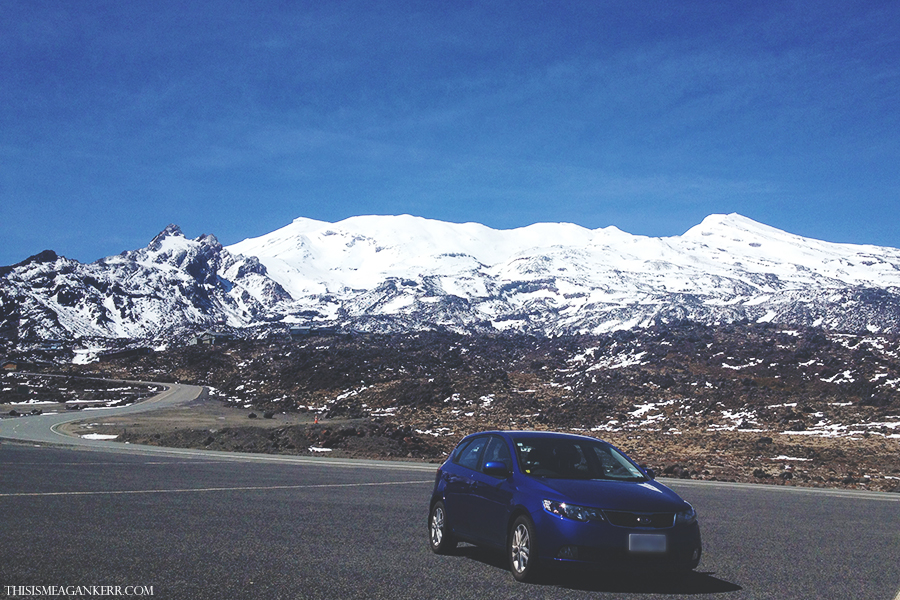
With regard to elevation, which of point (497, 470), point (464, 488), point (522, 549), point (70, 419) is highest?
point (497, 470)

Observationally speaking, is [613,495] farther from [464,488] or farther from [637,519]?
[464,488]

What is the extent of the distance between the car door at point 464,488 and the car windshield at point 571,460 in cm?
81

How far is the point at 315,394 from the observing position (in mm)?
73125

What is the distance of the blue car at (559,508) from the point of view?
7938 mm

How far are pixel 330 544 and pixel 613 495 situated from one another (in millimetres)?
4126

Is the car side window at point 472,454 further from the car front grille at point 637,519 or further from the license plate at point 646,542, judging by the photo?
the license plate at point 646,542

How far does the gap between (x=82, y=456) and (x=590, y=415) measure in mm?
33563

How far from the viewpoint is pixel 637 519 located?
317 inches

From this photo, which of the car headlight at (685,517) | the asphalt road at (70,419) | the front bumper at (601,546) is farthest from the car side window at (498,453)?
the asphalt road at (70,419)

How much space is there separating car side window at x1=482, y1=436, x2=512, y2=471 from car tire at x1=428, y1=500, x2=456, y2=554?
97cm

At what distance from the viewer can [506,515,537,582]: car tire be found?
8164 mm

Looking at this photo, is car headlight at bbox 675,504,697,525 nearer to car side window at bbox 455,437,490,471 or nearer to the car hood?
the car hood

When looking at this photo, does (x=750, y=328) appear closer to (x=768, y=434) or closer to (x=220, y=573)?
(x=768, y=434)

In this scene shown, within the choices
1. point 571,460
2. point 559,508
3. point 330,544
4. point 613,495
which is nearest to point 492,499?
point 571,460
